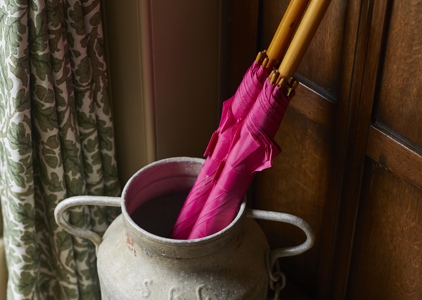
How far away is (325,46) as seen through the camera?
1.08 metres

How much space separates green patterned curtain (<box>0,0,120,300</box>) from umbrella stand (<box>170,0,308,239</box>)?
0.33 meters

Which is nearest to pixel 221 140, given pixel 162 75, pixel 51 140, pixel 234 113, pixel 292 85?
pixel 234 113

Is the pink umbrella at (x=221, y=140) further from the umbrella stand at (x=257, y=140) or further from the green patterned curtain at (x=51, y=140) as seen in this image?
the green patterned curtain at (x=51, y=140)

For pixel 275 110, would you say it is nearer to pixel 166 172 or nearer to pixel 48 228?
pixel 166 172

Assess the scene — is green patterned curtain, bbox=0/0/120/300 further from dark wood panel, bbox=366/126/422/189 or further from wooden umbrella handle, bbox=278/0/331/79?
dark wood panel, bbox=366/126/422/189

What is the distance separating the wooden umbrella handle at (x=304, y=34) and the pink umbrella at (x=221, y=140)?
8 cm

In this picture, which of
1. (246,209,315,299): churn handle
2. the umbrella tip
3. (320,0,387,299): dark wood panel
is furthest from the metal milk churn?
the umbrella tip

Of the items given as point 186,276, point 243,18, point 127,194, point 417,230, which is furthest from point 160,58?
point 417,230

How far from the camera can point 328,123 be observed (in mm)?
1126

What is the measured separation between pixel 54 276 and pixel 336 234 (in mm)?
759

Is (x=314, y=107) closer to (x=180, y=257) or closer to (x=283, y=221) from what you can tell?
(x=283, y=221)

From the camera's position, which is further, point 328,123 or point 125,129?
point 125,129

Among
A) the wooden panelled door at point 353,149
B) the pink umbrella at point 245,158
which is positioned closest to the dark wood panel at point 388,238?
the wooden panelled door at point 353,149

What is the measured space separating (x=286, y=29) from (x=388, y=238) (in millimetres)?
446
